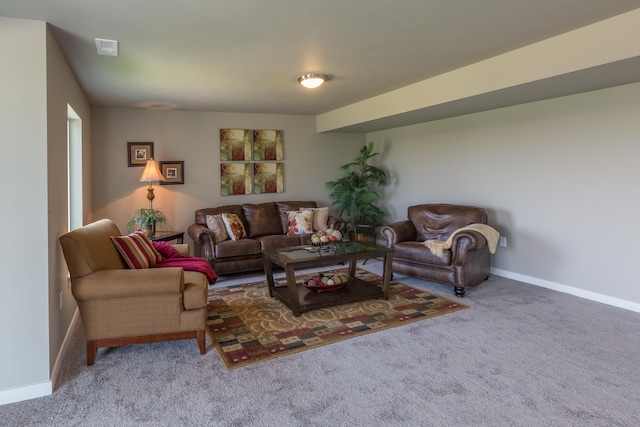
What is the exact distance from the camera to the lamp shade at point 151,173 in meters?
4.94

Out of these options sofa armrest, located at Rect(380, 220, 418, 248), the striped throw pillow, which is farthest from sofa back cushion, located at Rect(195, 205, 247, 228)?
sofa armrest, located at Rect(380, 220, 418, 248)

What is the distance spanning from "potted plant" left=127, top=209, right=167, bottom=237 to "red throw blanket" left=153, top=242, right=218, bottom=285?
1.35 meters

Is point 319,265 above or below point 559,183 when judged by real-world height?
below

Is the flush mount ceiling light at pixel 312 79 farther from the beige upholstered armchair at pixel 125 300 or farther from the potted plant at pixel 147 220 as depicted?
the potted plant at pixel 147 220

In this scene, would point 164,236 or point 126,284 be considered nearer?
point 126,284

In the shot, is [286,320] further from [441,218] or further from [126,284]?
[441,218]

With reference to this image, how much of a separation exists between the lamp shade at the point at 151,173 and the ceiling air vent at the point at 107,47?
2.08 meters

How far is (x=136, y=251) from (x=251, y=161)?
3.20 meters

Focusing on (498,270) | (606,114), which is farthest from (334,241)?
(606,114)

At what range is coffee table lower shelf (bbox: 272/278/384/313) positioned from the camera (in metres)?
3.63

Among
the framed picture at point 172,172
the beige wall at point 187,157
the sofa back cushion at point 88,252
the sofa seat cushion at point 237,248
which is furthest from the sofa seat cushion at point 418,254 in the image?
the framed picture at point 172,172

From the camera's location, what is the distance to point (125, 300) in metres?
2.61

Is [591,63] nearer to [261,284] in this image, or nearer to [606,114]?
[606,114]

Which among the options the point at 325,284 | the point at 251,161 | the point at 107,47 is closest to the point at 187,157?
the point at 251,161
